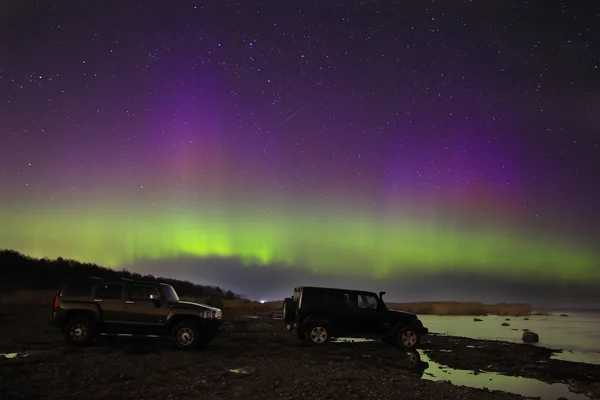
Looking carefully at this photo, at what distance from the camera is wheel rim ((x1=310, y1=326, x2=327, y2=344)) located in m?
21.3

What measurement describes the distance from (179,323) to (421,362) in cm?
898

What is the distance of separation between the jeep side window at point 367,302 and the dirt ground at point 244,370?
1.73 meters

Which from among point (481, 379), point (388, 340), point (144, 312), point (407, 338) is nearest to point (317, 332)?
point (388, 340)

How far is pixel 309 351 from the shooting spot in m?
19.0

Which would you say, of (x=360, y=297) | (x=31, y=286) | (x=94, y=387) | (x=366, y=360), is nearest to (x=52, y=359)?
(x=94, y=387)

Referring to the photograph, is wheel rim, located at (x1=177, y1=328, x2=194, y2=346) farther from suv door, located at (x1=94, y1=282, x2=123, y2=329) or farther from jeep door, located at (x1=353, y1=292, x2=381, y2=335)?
jeep door, located at (x1=353, y1=292, x2=381, y2=335)

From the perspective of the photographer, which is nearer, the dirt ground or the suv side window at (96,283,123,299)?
the dirt ground

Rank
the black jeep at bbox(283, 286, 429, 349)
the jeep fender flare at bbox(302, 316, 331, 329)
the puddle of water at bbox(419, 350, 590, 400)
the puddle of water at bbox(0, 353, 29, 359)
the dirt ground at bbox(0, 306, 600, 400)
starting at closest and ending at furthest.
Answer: the dirt ground at bbox(0, 306, 600, 400) → the puddle of water at bbox(419, 350, 590, 400) → the puddle of water at bbox(0, 353, 29, 359) → the jeep fender flare at bbox(302, 316, 331, 329) → the black jeep at bbox(283, 286, 429, 349)

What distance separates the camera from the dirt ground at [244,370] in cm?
1116

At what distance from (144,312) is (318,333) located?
24.4ft

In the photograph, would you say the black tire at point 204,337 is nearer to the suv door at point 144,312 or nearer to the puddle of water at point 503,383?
the suv door at point 144,312

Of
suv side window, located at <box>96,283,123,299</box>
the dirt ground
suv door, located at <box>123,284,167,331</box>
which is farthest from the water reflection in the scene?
suv side window, located at <box>96,283,123,299</box>

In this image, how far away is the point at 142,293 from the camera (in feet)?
60.3

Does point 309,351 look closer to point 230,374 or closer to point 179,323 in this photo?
point 179,323
